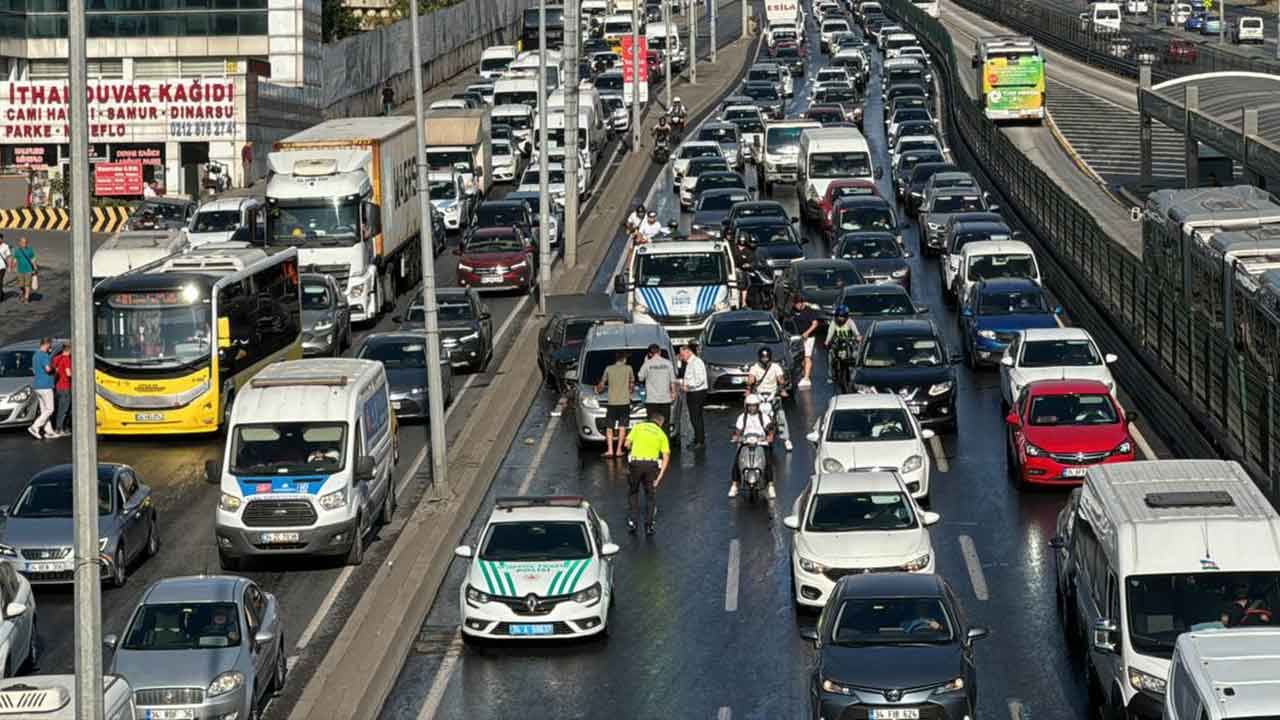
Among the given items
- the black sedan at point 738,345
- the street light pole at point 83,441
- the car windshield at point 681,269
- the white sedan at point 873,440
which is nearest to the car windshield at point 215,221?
the car windshield at point 681,269

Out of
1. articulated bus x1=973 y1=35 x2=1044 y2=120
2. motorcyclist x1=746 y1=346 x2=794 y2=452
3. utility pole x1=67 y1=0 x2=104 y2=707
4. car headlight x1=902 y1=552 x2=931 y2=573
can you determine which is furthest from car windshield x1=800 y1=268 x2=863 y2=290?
articulated bus x1=973 y1=35 x2=1044 y2=120

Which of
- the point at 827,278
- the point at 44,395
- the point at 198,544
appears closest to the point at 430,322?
the point at 198,544

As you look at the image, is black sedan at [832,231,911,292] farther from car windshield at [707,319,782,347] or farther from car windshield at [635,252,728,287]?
car windshield at [707,319,782,347]

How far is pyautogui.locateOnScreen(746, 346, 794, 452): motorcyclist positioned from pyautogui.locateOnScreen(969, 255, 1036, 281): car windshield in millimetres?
11247

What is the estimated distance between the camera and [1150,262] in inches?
1786

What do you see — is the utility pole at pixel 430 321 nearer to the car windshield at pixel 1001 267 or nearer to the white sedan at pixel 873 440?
the white sedan at pixel 873 440

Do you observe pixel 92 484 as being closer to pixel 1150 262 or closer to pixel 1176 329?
pixel 1176 329

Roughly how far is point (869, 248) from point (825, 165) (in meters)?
12.4

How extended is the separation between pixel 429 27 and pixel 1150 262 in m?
73.2

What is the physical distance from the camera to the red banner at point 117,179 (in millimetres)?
71562

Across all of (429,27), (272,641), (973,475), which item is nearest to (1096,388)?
(973,475)

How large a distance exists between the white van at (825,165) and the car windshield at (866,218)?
6.37m

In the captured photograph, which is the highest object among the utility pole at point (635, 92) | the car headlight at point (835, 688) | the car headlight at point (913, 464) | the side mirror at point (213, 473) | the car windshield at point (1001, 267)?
the utility pole at point (635, 92)

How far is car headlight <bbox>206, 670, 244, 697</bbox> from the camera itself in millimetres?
22125
